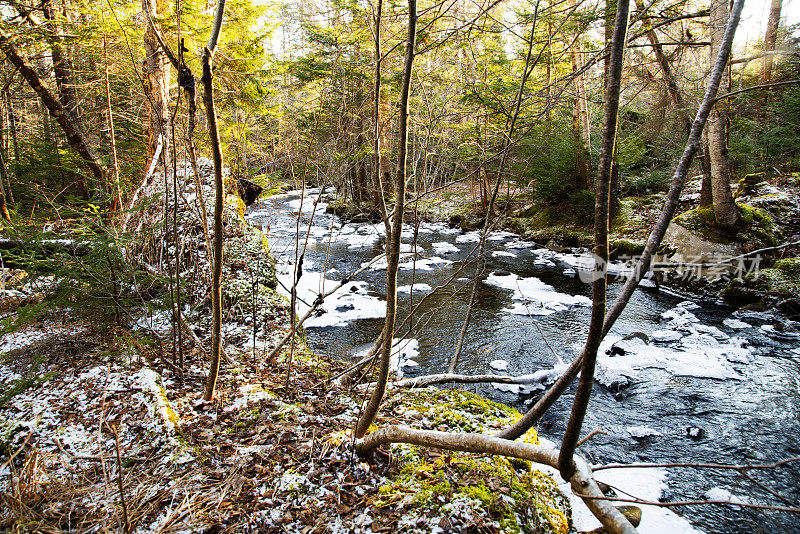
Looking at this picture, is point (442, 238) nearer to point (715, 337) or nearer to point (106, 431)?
point (715, 337)

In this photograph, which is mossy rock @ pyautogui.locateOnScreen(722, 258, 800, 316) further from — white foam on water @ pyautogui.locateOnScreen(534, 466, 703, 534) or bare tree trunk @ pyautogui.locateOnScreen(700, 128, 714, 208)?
white foam on water @ pyautogui.locateOnScreen(534, 466, 703, 534)

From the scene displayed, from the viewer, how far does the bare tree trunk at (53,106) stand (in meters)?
5.37

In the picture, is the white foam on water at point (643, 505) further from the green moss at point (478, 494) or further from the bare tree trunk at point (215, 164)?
the bare tree trunk at point (215, 164)

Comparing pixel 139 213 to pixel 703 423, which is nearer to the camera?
pixel 703 423

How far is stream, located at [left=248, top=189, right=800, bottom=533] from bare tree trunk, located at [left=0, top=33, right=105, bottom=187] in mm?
3973

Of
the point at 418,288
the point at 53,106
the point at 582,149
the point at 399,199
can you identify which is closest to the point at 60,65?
the point at 53,106

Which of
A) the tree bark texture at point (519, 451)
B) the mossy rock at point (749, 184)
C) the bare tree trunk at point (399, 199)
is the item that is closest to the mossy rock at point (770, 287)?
the mossy rock at point (749, 184)

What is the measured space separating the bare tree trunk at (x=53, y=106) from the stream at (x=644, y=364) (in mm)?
3973

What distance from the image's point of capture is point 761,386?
409 cm

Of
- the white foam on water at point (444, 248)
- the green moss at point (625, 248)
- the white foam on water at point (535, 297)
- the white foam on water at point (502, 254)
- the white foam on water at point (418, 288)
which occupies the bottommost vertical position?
the white foam on water at point (535, 297)

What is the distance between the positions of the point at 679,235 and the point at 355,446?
8.16 meters

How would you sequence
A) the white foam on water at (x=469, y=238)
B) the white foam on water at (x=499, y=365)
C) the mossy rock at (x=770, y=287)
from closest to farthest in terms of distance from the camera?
1. the white foam on water at (x=499, y=365)
2. the mossy rock at (x=770, y=287)
3. the white foam on water at (x=469, y=238)

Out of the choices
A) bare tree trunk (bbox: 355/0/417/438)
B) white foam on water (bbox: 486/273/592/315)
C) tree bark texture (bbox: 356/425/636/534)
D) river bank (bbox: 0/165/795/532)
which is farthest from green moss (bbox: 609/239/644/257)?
bare tree trunk (bbox: 355/0/417/438)

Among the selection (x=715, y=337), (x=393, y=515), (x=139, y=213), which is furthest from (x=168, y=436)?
(x=715, y=337)
